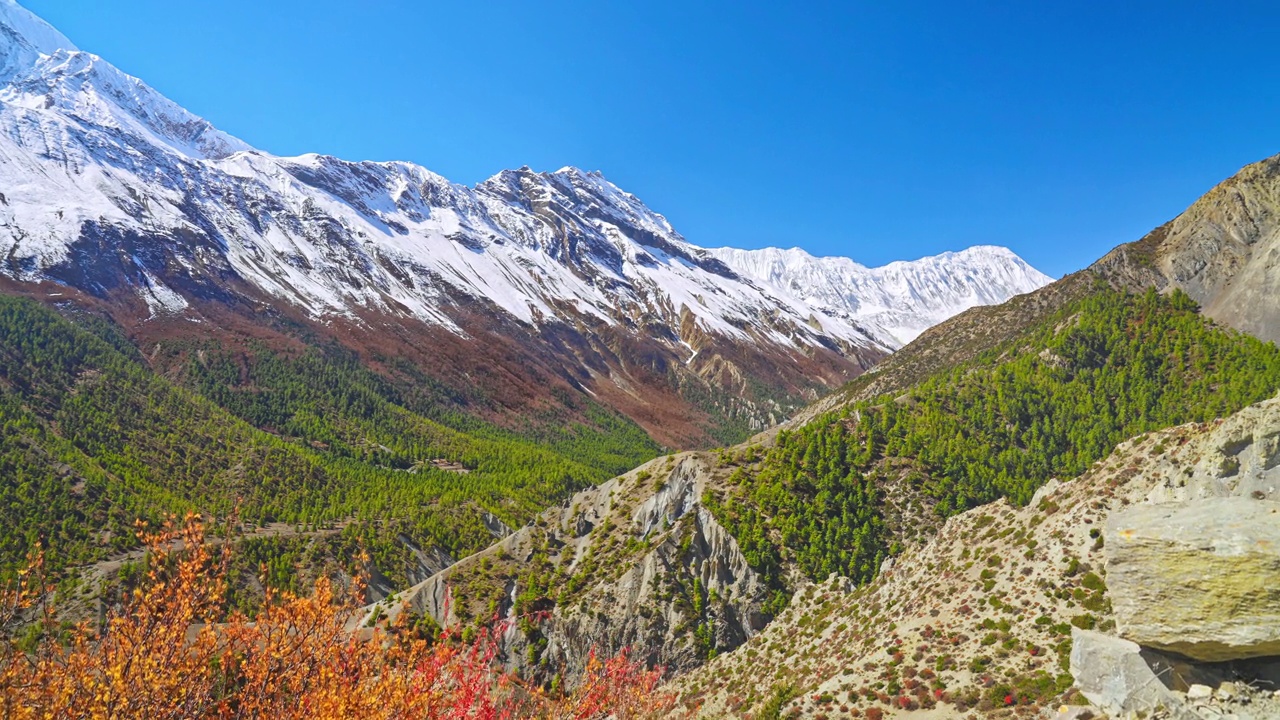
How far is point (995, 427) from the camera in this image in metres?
84.2

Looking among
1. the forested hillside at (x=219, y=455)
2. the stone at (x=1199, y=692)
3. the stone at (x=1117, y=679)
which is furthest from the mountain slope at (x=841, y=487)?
the forested hillside at (x=219, y=455)

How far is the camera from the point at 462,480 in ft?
464

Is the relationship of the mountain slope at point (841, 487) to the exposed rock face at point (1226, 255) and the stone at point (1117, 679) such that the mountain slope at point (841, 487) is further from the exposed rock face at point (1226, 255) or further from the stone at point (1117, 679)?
the stone at point (1117, 679)

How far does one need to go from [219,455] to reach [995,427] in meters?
145

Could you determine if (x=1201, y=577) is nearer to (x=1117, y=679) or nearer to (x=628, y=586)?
(x=1117, y=679)

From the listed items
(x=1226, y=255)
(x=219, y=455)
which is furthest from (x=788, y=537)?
(x=219, y=455)

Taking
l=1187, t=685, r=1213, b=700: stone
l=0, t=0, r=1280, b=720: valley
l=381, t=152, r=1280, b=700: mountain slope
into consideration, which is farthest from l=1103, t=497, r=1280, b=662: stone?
l=381, t=152, r=1280, b=700: mountain slope

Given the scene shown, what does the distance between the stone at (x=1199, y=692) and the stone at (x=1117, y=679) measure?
0.39 metres

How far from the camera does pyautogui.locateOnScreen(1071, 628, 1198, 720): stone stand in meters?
19.5

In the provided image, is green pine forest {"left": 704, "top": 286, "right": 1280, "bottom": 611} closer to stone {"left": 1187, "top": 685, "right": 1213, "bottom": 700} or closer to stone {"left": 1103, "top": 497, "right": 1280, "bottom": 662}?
stone {"left": 1187, "top": 685, "right": 1213, "bottom": 700}

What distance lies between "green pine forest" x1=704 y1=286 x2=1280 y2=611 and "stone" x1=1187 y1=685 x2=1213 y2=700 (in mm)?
37886

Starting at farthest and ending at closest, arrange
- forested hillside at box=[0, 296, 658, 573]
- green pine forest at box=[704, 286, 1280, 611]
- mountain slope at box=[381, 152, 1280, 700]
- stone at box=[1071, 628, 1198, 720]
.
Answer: forested hillside at box=[0, 296, 658, 573]
green pine forest at box=[704, 286, 1280, 611]
mountain slope at box=[381, 152, 1280, 700]
stone at box=[1071, 628, 1198, 720]

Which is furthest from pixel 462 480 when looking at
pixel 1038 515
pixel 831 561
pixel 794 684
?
pixel 1038 515

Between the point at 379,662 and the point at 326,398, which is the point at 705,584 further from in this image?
the point at 326,398
